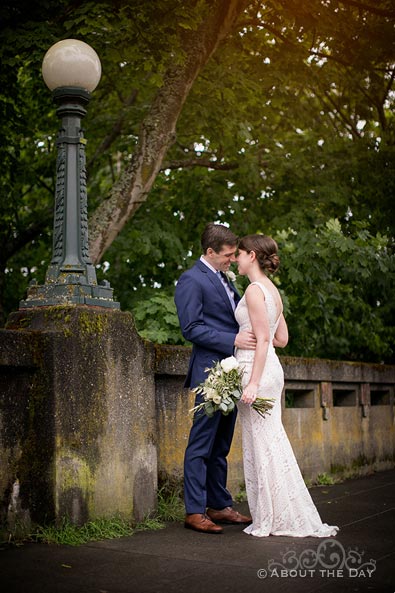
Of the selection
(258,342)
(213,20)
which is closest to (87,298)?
(258,342)

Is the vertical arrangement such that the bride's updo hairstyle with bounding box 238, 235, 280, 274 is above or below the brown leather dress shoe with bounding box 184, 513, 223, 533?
above

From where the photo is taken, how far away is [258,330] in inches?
207

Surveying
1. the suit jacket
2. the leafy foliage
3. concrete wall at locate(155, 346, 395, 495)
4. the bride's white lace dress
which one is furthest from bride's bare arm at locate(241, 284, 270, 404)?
the leafy foliage

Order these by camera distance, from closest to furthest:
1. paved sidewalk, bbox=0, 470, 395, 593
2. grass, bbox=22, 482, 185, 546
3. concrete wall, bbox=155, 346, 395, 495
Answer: paved sidewalk, bbox=0, 470, 395, 593 → grass, bbox=22, 482, 185, 546 → concrete wall, bbox=155, 346, 395, 495

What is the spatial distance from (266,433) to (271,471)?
0.27 meters

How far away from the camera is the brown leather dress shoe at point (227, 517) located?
220 inches

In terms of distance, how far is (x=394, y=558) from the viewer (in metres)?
4.24

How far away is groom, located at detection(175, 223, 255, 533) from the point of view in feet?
17.5

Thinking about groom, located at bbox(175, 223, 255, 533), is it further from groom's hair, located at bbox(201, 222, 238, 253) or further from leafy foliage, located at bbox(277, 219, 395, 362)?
leafy foliage, located at bbox(277, 219, 395, 362)

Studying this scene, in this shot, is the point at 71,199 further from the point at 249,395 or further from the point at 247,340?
the point at 249,395

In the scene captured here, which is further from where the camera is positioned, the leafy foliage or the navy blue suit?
the leafy foliage

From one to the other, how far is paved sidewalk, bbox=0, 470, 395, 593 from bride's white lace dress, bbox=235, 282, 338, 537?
17 centimetres

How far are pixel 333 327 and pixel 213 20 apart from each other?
5.50m

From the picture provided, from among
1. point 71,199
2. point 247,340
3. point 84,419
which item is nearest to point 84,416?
point 84,419
